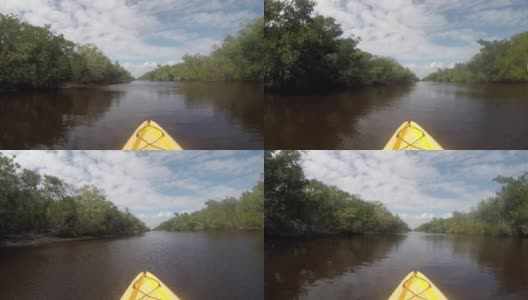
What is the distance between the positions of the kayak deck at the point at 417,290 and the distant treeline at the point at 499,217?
9333 millimetres

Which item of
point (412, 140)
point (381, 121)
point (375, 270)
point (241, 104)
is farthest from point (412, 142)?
point (241, 104)

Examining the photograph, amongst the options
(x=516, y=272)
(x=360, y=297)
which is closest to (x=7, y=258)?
(x=360, y=297)

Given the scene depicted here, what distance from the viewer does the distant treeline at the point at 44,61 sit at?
37.0ft

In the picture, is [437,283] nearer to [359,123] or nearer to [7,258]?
[359,123]

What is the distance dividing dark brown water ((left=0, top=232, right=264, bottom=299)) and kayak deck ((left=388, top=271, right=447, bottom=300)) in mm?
2215

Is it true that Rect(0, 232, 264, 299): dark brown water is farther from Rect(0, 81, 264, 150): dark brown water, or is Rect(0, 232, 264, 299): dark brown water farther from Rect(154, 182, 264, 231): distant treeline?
Rect(0, 81, 264, 150): dark brown water

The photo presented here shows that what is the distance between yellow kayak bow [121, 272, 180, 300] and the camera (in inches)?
153

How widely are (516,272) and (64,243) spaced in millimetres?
11978

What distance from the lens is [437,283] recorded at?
6008mm

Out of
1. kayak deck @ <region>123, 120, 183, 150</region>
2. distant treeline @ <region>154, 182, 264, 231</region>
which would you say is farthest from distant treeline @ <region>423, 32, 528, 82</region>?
kayak deck @ <region>123, 120, 183, 150</region>

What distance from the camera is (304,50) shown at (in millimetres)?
9578

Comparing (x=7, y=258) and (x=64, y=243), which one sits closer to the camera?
(x=7, y=258)

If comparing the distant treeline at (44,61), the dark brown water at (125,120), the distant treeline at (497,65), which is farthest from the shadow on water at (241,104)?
the distant treeline at (497,65)

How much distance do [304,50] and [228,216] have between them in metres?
4.99
